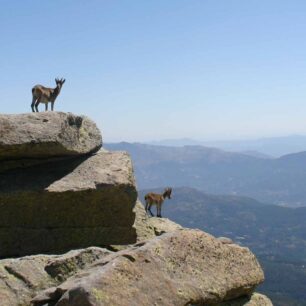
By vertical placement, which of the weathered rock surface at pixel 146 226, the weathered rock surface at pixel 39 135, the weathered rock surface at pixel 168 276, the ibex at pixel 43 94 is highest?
the ibex at pixel 43 94

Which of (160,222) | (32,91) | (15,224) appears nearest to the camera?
(15,224)

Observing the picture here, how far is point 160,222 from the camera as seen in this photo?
26.4m

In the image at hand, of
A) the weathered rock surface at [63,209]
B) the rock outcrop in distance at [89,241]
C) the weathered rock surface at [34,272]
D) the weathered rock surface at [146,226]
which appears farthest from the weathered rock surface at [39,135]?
the weathered rock surface at [34,272]

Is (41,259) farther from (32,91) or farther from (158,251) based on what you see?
(32,91)

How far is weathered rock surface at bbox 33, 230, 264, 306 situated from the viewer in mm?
10344

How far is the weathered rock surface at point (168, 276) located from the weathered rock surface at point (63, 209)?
7364 mm

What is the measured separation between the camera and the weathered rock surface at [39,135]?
→ 19719 mm

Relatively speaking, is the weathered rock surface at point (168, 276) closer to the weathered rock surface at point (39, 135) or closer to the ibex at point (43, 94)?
the weathered rock surface at point (39, 135)

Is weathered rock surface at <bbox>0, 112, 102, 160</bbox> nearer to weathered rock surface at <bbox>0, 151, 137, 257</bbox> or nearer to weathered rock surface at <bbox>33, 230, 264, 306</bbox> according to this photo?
weathered rock surface at <bbox>0, 151, 137, 257</bbox>

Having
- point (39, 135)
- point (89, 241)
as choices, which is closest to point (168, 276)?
point (89, 241)

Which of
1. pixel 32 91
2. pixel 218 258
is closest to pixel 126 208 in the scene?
pixel 218 258

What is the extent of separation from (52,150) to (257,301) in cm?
1075

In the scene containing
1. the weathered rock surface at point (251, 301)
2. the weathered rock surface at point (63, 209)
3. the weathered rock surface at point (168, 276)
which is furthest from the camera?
the weathered rock surface at point (63, 209)

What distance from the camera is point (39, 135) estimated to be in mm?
20031
